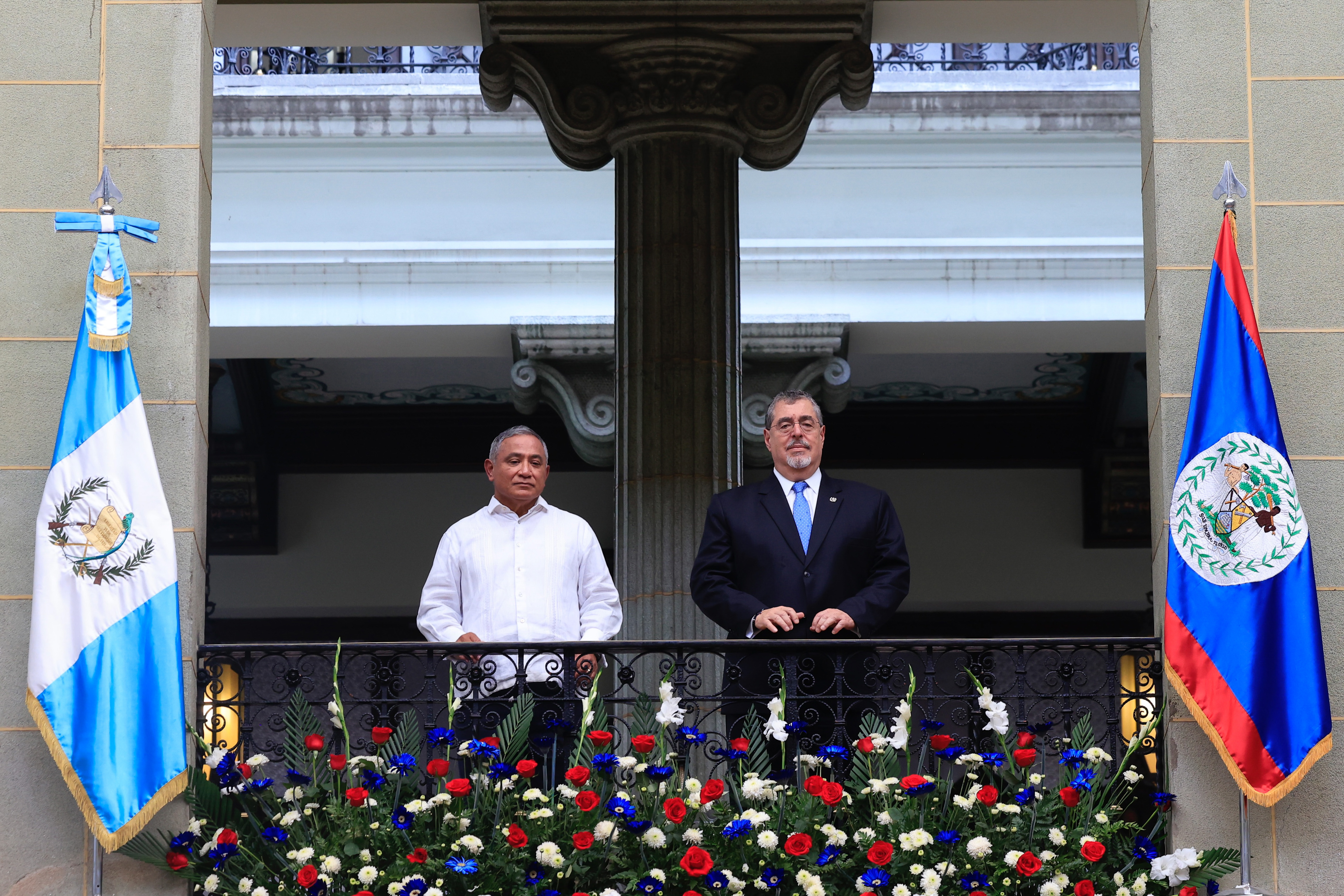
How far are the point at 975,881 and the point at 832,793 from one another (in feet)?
1.70

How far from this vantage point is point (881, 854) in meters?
6.52

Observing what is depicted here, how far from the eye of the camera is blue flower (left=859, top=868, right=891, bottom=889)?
6473mm

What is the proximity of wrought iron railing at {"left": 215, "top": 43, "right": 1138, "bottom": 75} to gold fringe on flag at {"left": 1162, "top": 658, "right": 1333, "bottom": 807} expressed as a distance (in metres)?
8.74

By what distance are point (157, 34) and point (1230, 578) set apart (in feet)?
13.7

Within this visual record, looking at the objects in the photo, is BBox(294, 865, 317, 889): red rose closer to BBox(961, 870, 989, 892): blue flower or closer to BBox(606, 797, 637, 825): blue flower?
BBox(606, 797, 637, 825): blue flower

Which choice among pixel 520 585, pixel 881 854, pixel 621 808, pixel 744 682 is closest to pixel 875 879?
pixel 881 854

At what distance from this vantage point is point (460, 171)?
48.1ft

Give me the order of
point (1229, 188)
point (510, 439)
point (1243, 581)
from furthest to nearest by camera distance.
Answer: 1. point (510, 439)
2. point (1229, 188)
3. point (1243, 581)

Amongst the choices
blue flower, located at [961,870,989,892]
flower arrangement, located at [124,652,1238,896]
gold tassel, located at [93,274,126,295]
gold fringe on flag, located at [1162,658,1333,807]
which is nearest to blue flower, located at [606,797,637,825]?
flower arrangement, located at [124,652,1238,896]

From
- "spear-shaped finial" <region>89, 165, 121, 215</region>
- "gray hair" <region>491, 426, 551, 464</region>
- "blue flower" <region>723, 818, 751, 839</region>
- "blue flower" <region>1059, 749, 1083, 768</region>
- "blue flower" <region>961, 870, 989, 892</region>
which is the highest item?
"spear-shaped finial" <region>89, 165, 121, 215</region>

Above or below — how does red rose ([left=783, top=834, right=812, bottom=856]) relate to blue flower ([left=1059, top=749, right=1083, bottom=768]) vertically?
below

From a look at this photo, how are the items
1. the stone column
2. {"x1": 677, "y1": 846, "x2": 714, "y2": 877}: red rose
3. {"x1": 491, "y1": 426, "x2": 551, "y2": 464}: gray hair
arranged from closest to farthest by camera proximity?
{"x1": 677, "y1": 846, "x2": 714, "y2": 877}: red rose, {"x1": 491, "y1": 426, "x2": 551, "y2": 464}: gray hair, the stone column

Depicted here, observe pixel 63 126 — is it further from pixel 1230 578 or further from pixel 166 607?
pixel 1230 578

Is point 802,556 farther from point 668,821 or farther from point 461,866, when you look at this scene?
point 461,866
